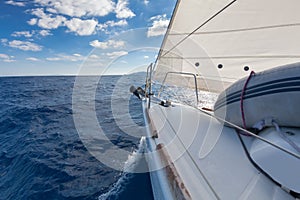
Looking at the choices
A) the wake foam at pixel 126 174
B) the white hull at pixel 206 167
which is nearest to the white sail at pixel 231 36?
the white hull at pixel 206 167

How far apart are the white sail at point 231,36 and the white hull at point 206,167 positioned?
2.69 ft

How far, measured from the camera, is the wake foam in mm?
1674

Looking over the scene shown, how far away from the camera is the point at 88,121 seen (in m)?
4.28

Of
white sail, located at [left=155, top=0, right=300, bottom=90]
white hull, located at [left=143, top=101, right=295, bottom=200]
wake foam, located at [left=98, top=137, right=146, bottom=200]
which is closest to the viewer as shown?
white hull, located at [left=143, top=101, right=295, bottom=200]

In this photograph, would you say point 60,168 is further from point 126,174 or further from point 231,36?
point 231,36

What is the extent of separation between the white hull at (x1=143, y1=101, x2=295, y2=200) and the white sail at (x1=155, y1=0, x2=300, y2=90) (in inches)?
32.3

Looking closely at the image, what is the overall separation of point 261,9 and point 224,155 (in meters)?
1.24

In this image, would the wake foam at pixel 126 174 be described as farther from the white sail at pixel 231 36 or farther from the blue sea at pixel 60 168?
the white sail at pixel 231 36

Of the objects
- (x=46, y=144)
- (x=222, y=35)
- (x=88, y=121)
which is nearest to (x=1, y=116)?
(x=88, y=121)

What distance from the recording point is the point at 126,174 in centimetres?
202

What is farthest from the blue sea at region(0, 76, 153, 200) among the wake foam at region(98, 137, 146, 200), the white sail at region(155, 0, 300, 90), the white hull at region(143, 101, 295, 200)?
the white sail at region(155, 0, 300, 90)

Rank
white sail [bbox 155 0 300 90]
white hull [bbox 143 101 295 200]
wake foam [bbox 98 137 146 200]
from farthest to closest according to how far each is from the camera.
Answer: wake foam [bbox 98 137 146 200]
white sail [bbox 155 0 300 90]
white hull [bbox 143 101 295 200]

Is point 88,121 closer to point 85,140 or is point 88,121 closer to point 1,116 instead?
point 85,140

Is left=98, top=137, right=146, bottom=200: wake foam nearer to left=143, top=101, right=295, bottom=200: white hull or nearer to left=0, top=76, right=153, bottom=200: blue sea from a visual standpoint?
left=0, top=76, right=153, bottom=200: blue sea
